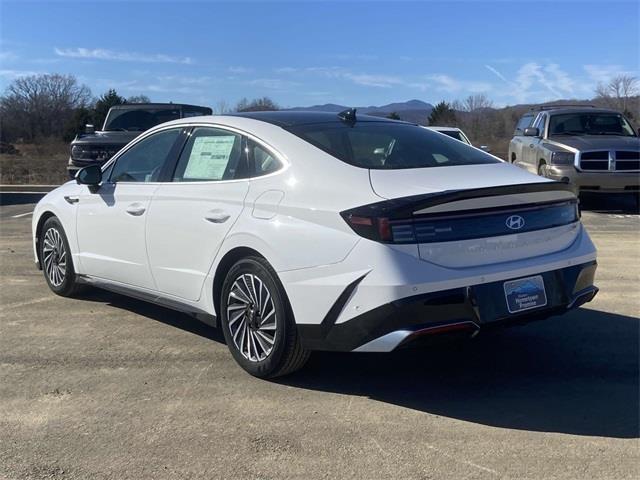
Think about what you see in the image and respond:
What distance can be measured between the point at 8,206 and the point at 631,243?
11946mm

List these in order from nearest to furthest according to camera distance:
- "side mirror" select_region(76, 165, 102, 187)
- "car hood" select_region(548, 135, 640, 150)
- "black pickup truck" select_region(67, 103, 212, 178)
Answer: "side mirror" select_region(76, 165, 102, 187)
"car hood" select_region(548, 135, 640, 150)
"black pickup truck" select_region(67, 103, 212, 178)

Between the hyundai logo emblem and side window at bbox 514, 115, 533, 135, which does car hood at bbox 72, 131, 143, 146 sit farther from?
the hyundai logo emblem

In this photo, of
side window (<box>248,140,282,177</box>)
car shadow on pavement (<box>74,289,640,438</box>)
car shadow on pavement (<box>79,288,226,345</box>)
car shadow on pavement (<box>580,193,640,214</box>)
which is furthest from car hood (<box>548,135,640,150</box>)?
side window (<box>248,140,282,177</box>)

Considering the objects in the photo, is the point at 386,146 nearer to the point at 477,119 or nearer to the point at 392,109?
the point at 392,109

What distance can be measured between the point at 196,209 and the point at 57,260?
239 cm

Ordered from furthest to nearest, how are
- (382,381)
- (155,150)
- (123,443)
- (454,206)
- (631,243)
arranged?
(631,243), (155,150), (382,381), (454,206), (123,443)

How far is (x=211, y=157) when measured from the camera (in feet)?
16.0

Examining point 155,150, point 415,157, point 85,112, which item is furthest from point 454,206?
point 85,112

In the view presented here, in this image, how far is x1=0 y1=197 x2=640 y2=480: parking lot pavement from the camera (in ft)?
10.7

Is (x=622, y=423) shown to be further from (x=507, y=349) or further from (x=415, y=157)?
(x=415, y=157)

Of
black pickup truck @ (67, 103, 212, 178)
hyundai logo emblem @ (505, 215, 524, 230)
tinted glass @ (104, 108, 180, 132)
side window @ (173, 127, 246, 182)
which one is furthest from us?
tinted glass @ (104, 108, 180, 132)

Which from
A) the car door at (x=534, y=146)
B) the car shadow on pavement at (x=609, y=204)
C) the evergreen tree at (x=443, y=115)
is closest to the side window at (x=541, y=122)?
the car door at (x=534, y=146)

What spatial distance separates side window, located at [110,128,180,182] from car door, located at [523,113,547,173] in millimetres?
→ 9626

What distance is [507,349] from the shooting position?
488 cm
